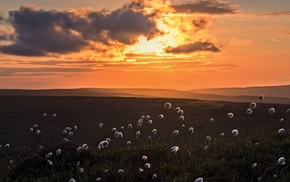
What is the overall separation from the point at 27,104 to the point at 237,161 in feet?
102

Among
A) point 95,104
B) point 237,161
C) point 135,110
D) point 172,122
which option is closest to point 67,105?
point 95,104

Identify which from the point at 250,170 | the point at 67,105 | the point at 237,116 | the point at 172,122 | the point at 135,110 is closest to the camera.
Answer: the point at 250,170

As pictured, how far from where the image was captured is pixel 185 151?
1247 cm

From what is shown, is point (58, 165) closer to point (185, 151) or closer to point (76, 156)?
point (76, 156)

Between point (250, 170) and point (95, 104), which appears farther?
point (95, 104)

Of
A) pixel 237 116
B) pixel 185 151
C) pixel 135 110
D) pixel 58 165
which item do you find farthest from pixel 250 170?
pixel 135 110

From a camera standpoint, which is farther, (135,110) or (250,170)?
(135,110)

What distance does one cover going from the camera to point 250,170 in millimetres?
10648

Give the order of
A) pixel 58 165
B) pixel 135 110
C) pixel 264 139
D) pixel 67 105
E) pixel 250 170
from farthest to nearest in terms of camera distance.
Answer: pixel 67 105
pixel 135 110
pixel 264 139
pixel 58 165
pixel 250 170

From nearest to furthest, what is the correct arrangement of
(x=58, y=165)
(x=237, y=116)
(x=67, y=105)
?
(x=58, y=165), (x=237, y=116), (x=67, y=105)

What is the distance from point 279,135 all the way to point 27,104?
2966cm

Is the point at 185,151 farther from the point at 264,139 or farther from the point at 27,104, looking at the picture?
the point at 27,104

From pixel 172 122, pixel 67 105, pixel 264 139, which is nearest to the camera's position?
pixel 264 139

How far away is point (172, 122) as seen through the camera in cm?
2700
